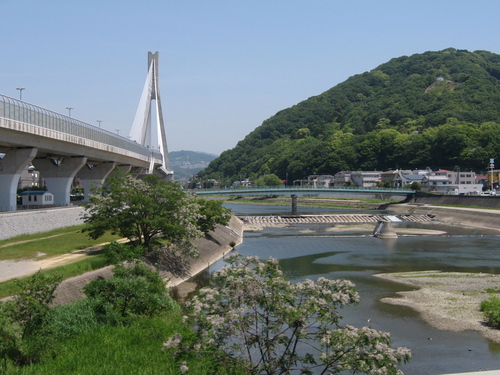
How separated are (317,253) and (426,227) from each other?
27.6 m

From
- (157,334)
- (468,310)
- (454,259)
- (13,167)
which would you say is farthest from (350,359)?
(454,259)

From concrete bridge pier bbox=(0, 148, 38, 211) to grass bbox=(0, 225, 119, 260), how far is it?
2643 mm

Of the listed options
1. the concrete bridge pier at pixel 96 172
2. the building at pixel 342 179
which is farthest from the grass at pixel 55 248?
the building at pixel 342 179

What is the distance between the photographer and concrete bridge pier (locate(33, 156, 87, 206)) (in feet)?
131

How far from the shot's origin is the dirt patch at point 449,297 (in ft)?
67.6

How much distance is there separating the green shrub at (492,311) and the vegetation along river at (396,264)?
4.54 feet

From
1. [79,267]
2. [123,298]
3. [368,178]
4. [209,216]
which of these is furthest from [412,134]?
[123,298]

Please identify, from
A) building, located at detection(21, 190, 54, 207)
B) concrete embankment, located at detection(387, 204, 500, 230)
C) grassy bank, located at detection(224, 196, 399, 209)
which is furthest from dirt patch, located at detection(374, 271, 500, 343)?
grassy bank, located at detection(224, 196, 399, 209)

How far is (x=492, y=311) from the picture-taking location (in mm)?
20859

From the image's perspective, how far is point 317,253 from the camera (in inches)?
1613

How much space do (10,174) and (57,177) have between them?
9175 mm

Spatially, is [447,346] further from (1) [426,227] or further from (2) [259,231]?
(1) [426,227]

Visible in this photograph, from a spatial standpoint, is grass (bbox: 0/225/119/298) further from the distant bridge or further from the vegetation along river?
the distant bridge

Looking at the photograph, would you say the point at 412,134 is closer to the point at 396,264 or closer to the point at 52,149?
the point at 396,264
